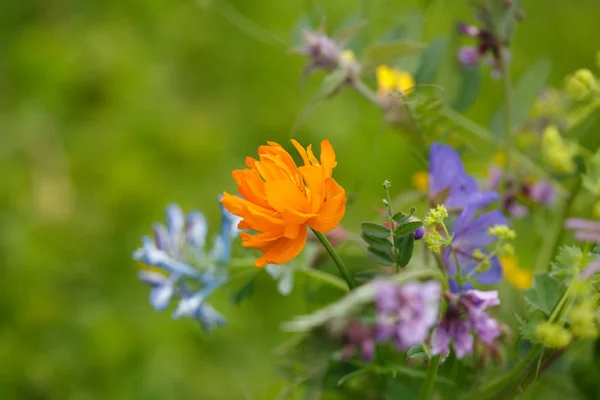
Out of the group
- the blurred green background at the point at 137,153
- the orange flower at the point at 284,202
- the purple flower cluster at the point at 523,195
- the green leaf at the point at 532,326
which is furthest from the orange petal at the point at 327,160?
the blurred green background at the point at 137,153

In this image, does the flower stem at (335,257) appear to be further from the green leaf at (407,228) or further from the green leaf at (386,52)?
the green leaf at (386,52)

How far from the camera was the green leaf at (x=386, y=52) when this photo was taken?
1.40 feet

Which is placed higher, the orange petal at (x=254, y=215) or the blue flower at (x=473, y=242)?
the orange petal at (x=254, y=215)

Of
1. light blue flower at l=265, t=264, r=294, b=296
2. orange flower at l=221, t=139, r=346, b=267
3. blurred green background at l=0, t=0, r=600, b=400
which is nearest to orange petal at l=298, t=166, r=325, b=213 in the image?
orange flower at l=221, t=139, r=346, b=267

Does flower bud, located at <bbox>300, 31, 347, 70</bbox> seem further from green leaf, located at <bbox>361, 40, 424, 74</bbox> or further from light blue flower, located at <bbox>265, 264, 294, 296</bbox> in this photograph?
light blue flower, located at <bbox>265, 264, 294, 296</bbox>

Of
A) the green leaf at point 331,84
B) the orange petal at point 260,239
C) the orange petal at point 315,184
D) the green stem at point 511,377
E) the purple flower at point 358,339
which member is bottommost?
the green stem at point 511,377

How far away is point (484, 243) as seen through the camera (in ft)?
1.21

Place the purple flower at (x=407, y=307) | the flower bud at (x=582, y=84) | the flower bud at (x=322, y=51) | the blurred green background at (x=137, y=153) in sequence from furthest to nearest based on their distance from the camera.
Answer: the blurred green background at (x=137, y=153)
the flower bud at (x=322, y=51)
the flower bud at (x=582, y=84)
the purple flower at (x=407, y=307)

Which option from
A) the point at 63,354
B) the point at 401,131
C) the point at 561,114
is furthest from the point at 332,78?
the point at 63,354

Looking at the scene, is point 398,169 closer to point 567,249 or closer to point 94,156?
point 94,156

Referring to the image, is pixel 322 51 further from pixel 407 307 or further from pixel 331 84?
pixel 407 307

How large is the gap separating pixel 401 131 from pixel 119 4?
1.01 m

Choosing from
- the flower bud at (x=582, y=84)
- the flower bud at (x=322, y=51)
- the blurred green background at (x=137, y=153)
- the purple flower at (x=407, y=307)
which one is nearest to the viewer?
the purple flower at (x=407, y=307)

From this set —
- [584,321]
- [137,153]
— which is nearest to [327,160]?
[584,321]
